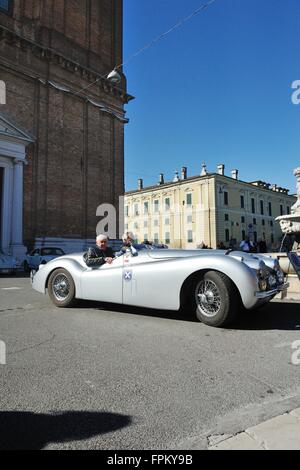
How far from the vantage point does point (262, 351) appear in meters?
3.76

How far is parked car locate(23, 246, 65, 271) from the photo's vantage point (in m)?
19.2

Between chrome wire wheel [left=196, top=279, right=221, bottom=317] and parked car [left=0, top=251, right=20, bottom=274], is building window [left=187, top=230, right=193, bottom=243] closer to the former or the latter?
parked car [left=0, top=251, right=20, bottom=274]

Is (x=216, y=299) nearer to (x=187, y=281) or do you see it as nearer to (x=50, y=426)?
(x=187, y=281)

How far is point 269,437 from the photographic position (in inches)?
78.6

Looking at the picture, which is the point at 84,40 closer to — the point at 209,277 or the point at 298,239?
the point at 298,239

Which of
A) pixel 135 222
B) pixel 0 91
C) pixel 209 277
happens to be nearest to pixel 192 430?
pixel 209 277

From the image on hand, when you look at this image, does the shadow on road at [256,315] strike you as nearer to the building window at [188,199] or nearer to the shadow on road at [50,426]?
the shadow on road at [50,426]

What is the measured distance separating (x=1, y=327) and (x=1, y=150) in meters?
18.1

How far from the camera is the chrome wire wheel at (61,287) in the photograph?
6.32 meters

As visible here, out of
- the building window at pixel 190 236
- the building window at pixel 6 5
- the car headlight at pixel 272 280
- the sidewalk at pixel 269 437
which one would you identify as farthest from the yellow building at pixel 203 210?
the sidewalk at pixel 269 437

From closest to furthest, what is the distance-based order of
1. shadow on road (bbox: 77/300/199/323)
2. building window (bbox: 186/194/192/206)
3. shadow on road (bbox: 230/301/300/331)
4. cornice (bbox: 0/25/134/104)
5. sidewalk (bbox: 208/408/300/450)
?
sidewalk (bbox: 208/408/300/450), shadow on road (bbox: 230/301/300/331), shadow on road (bbox: 77/300/199/323), cornice (bbox: 0/25/134/104), building window (bbox: 186/194/192/206)

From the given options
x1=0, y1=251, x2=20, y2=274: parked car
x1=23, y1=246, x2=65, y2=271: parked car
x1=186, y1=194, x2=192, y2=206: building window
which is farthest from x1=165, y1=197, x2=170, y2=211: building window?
x1=0, y1=251, x2=20, y2=274: parked car

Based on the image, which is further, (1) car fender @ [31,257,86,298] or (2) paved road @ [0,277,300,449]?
(1) car fender @ [31,257,86,298]

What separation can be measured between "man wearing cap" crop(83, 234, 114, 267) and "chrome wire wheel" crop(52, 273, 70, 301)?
1.91 ft
